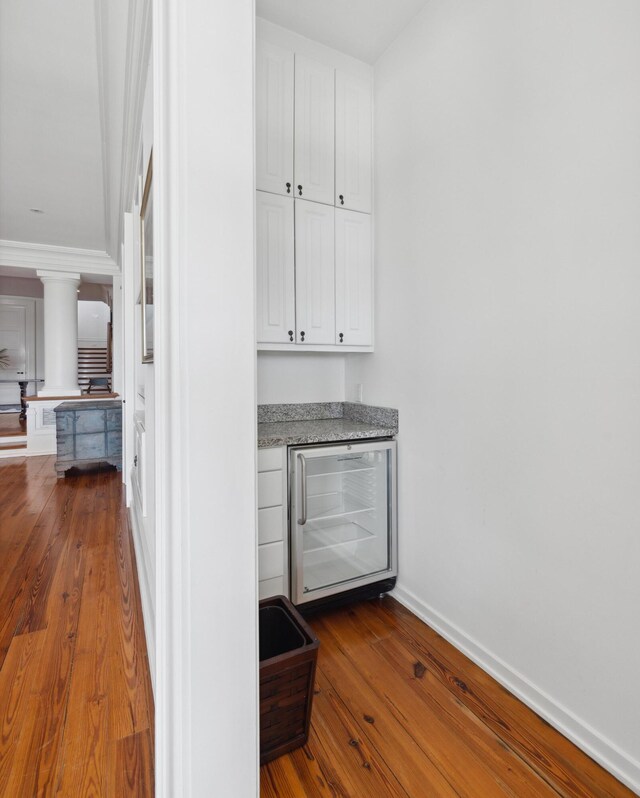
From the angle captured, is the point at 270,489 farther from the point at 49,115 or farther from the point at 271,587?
the point at 49,115

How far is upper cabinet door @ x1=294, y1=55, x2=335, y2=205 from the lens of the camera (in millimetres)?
2211

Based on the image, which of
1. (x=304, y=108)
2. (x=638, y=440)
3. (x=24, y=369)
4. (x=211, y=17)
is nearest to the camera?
(x=211, y=17)

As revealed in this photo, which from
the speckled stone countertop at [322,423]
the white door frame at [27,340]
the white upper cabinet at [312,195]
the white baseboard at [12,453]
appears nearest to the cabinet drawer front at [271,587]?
the speckled stone countertop at [322,423]

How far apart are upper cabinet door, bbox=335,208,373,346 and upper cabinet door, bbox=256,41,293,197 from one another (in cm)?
36

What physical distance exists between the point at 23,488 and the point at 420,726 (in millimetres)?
4152

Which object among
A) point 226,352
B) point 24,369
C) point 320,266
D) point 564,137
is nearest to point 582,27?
point 564,137

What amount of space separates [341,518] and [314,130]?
206 centimetres

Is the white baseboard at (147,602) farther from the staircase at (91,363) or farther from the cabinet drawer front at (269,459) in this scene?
the staircase at (91,363)

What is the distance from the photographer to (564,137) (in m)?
1.39

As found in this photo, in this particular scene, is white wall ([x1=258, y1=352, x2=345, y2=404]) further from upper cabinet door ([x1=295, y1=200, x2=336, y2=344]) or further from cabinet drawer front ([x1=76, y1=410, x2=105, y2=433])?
cabinet drawer front ([x1=76, y1=410, x2=105, y2=433])

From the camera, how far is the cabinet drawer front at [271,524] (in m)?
1.92

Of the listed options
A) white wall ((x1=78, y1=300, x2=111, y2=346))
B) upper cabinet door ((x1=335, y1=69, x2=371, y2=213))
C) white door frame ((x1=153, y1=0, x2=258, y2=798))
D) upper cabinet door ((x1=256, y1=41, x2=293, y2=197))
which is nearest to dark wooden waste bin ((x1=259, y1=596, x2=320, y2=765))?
white door frame ((x1=153, y1=0, x2=258, y2=798))

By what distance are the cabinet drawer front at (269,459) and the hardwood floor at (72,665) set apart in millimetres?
890

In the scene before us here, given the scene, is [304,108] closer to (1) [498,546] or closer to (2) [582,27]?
(2) [582,27]
